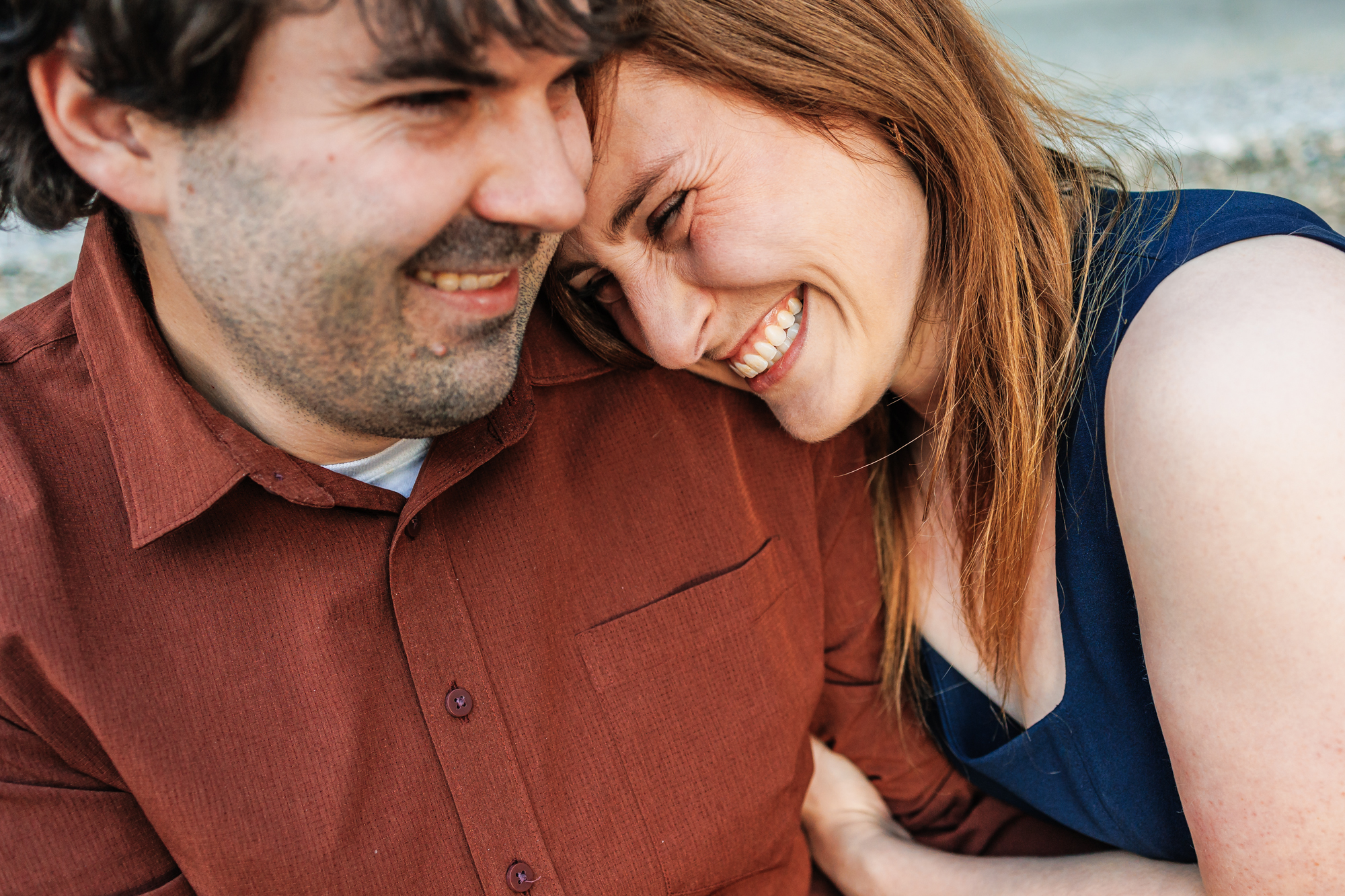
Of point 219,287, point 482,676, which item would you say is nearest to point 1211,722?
point 482,676

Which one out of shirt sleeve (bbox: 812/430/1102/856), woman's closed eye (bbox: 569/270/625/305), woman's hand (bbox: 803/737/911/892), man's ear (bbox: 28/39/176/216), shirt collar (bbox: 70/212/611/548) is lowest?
woman's hand (bbox: 803/737/911/892)

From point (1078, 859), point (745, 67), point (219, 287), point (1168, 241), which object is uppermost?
point (745, 67)

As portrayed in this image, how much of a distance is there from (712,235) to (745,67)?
23 centimetres

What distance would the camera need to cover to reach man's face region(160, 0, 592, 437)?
3.67ft

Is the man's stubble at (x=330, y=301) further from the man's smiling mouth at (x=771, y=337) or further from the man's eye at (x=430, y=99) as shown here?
the man's smiling mouth at (x=771, y=337)

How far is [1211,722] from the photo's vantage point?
1331 mm

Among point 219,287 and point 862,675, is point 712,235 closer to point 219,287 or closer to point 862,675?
point 219,287

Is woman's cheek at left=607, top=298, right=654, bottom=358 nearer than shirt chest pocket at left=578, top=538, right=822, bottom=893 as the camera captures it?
No

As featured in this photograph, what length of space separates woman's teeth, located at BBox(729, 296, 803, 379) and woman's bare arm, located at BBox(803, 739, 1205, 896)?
32.1 inches

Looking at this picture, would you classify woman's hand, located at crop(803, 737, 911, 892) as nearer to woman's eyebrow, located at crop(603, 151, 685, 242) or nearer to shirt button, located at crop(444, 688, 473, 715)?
shirt button, located at crop(444, 688, 473, 715)

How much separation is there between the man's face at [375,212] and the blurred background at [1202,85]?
0.74m

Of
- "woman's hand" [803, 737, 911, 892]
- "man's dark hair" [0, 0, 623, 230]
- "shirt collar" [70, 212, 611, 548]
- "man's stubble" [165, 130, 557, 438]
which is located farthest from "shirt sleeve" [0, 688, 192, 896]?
"woman's hand" [803, 737, 911, 892]

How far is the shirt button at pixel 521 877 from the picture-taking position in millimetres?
1362

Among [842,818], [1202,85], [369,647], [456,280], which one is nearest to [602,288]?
[456,280]
